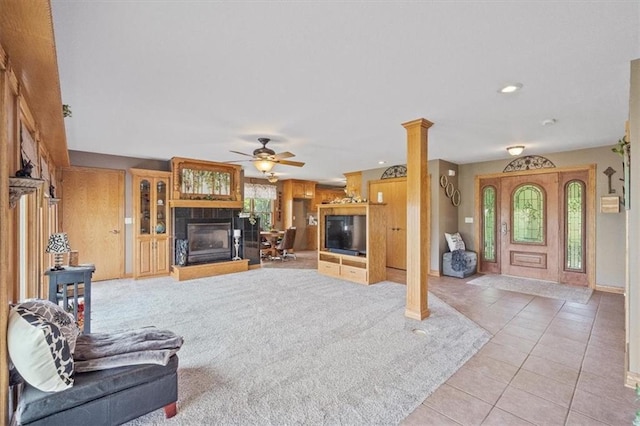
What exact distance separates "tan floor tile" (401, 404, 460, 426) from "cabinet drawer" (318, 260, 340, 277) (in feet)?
13.3

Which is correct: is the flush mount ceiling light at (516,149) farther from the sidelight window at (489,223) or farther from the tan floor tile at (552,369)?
the tan floor tile at (552,369)

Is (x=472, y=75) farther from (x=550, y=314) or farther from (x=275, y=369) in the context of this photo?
(x=550, y=314)

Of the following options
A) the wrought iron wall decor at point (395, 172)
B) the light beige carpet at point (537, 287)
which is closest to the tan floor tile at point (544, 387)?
the light beige carpet at point (537, 287)

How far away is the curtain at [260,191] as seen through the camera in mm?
9164

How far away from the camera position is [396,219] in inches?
277

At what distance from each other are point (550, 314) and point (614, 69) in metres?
2.92

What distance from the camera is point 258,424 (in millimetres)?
1844

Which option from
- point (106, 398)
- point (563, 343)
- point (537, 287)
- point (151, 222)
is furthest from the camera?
point (151, 222)

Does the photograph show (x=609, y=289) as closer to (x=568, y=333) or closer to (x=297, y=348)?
(x=568, y=333)

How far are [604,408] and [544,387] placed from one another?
329 mm

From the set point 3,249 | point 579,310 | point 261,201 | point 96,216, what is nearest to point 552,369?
point 579,310

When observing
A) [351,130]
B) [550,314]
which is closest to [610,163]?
[550,314]

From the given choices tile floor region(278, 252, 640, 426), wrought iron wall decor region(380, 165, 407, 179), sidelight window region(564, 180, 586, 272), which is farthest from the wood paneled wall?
sidelight window region(564, 180, 586, 272)

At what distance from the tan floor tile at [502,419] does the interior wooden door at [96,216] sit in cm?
633
